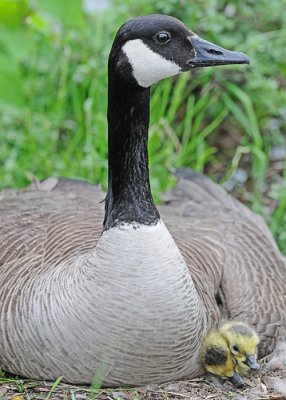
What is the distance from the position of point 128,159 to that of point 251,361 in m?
1.04

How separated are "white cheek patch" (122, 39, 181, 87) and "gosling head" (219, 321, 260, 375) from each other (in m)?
1.15

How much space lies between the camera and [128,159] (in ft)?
12.8

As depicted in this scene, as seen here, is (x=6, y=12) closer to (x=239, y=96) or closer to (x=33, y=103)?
(x=33, y=103)

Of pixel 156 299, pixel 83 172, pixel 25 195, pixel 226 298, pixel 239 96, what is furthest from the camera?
pixel 239 96

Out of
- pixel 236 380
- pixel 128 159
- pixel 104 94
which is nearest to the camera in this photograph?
pixel 128 159

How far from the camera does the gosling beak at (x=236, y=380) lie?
4137 mm

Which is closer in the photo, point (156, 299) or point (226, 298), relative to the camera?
point (156, 299)

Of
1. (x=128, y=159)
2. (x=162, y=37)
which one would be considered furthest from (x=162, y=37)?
(x=128, y=159)

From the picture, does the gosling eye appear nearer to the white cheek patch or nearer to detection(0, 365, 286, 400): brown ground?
the white cheek patch

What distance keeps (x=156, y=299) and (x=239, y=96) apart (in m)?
3.05

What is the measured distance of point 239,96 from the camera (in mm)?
6551

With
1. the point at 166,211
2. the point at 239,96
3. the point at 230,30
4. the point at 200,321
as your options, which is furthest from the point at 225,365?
the point at 230,30

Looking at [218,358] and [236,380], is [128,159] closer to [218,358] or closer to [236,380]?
[218,358]

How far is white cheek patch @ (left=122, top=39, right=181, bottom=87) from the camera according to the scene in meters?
3.68
